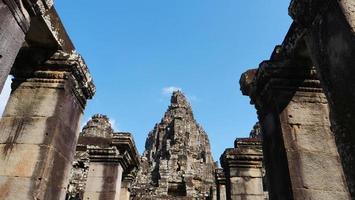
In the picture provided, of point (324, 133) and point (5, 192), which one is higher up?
point (324, 133)

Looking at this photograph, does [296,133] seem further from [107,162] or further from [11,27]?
[107,162]

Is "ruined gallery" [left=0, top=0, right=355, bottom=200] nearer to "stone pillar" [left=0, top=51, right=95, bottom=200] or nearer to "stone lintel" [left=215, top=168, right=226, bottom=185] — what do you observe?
"stone pillar" [left=0, top=51, right=95, bottom=200]

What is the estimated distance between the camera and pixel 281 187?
384 centimetres

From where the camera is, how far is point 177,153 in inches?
1672

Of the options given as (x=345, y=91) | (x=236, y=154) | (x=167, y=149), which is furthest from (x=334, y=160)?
(x=167, y=149)

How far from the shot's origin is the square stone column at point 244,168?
8117mm

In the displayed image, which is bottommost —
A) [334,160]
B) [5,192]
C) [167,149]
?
[5,192]

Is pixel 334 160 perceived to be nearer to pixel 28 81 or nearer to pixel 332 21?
pixel 332 21

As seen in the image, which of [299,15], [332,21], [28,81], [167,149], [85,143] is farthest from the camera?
[167,149]

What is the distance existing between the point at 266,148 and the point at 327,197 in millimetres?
1078

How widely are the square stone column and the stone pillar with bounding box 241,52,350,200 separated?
3662mm

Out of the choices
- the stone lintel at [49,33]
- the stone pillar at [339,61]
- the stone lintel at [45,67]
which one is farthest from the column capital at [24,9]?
the stone pillar at [339,61]

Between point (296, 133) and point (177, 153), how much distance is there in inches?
1540

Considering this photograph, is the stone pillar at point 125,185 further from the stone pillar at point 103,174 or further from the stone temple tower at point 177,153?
the stone temple tower at point 177,153
